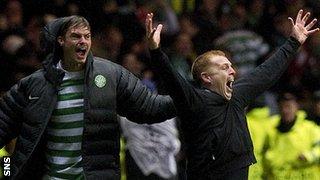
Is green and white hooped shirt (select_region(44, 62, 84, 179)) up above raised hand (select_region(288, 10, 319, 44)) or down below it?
below

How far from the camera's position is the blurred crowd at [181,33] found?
9.17 metres

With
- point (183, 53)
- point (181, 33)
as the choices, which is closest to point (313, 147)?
point (183, 53)

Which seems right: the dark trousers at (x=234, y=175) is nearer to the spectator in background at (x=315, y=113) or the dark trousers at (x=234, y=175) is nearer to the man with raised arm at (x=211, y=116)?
the man with raised arm at (x=211, y=116)

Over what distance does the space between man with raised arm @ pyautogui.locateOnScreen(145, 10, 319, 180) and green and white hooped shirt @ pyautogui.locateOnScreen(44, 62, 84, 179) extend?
0.53 m

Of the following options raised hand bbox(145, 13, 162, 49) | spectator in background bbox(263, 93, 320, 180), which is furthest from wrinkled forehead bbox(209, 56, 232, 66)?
spectator in background bbox(263, 93, 320, 180)

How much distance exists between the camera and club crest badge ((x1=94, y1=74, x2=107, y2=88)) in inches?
204

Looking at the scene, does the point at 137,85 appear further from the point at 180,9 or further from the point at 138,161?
the point at 180,9

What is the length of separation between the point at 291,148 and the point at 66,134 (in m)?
2.91

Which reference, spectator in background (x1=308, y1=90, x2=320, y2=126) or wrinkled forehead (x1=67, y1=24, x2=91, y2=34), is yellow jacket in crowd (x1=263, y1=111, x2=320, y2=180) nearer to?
spectator in background (x1=308, y1=90, x2=320, y2=126)

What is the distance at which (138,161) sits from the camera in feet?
24.2

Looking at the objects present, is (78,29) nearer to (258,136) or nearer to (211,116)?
(211,116)

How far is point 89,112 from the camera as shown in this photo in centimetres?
513

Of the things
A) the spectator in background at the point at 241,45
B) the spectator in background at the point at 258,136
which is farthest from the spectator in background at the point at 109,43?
the spectator in background at the point at 258,136

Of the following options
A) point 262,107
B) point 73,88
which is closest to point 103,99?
point 73,88
